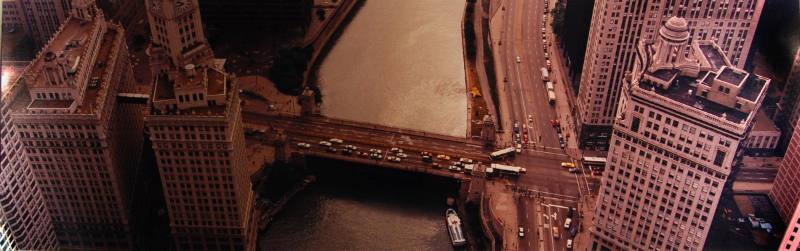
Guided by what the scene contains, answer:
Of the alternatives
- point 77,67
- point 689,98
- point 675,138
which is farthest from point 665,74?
point 77,67

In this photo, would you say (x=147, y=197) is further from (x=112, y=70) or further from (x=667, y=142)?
(x=667, y=142)

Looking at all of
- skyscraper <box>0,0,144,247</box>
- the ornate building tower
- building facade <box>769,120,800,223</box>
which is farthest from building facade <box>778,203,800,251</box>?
skyscraper <box>0,0,144,247</box>

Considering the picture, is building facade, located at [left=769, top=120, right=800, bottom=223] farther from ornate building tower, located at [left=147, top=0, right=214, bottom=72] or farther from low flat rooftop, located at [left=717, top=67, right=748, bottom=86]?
ornate building tower, located at [left=147, top=0, right=214, bottom=72]

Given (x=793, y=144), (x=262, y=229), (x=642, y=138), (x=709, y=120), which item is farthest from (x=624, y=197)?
(x=262, y=229)

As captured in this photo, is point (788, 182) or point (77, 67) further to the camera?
point (788, 182)

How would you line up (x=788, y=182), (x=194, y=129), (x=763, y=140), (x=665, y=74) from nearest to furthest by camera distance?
(x=665, y=74)
(x=194, y=129)
(x=788, y=182)
(x=763, y=140)

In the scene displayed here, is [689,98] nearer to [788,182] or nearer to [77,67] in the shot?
[788,182]

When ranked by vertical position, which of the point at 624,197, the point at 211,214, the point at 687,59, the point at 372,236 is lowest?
the point at 372,236
